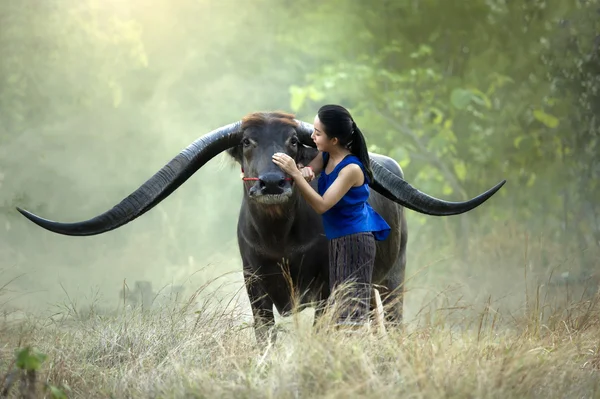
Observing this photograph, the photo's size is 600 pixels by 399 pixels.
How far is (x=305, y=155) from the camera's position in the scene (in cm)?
533

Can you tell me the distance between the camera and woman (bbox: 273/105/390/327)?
4.61 meters

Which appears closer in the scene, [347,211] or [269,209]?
[347,211]

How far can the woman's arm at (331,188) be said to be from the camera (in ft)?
14.8

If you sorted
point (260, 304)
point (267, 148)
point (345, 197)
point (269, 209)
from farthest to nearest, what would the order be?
point (260, 304), point (269, 209), point (267, 148), point (345, 197)

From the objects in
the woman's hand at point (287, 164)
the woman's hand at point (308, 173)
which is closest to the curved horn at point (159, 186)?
the woman's hand at point (287, 164)

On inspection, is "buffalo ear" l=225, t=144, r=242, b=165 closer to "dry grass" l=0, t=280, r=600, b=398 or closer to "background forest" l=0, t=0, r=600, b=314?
"dry grass" l=0, t=280, r=600, b=398

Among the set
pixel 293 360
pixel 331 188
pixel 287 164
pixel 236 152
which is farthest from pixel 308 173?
pixel 293 360

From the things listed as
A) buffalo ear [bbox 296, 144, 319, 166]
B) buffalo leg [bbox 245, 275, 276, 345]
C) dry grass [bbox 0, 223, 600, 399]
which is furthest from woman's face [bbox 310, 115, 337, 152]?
buffalo leg [bbox 245, 275, 276, 345]

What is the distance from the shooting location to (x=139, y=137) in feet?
50.8

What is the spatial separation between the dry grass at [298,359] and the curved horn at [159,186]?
0.55m

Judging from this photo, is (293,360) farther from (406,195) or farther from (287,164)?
(406,195)

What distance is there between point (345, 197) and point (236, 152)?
3.66ft

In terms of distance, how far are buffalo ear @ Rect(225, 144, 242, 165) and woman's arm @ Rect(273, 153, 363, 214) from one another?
93 cm

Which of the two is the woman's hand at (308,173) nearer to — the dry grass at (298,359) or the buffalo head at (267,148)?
the buffalo head at (267,148)
